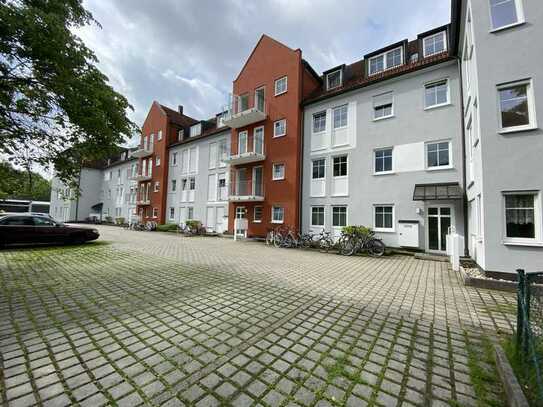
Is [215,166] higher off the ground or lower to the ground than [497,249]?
higher

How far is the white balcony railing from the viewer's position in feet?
61.4

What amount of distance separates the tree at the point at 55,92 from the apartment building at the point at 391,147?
11657 millimetres

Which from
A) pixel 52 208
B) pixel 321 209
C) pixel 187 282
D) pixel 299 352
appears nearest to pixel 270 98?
pixel 321 209

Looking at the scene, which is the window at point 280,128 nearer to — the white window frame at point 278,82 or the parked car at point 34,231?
the white window frame at point 278,82

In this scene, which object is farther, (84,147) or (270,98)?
(270,98)

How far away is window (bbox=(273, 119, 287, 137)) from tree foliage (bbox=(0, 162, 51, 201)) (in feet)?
45.0

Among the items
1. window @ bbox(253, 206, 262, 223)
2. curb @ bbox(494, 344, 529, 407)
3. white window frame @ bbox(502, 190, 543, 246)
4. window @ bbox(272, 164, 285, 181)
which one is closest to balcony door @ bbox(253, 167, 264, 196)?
window @ bbox(253, 206, 262, 223)

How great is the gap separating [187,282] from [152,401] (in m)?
4.05

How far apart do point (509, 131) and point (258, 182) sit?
14.7 meters

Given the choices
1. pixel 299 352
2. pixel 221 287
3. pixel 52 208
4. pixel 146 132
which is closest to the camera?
pixel 299 352

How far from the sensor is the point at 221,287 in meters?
5.74

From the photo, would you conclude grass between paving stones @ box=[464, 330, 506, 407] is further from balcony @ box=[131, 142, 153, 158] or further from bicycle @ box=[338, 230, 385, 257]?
balcony @ box=[131, 142, 153, 158]

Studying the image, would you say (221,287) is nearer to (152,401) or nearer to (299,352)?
(299,352)

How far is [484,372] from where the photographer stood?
2.74 meters
